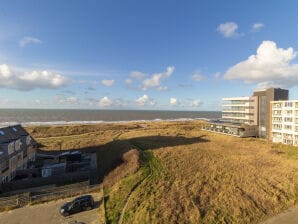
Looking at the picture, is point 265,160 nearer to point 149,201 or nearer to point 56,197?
point 149,201

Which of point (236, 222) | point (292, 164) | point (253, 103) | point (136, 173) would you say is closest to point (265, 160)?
point (292, 164)

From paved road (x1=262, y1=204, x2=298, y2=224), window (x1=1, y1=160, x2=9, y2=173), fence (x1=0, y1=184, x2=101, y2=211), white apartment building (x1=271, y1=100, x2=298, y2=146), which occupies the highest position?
white apartment building (x1=271, y1=100, x2=298, y2=146)

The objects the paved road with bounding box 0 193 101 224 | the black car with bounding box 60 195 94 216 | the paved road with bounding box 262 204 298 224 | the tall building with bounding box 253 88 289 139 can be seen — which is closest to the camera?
the paved road with bounding box 0 193 101 224

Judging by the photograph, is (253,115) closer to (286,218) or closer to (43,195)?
(286,218)

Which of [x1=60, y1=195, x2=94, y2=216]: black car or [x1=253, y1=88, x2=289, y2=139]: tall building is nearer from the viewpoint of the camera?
[x1=60, y1=195, x2=94, y2=216]: black car

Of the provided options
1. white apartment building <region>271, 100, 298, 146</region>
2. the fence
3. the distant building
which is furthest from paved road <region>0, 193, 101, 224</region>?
the distant building

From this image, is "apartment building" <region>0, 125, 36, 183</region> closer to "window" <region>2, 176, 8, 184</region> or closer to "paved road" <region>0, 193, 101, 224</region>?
"window" <region>2, 176, 8, 184</region>

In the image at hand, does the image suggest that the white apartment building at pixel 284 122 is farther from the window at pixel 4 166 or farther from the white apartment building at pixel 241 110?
the window at pixel 4 166
